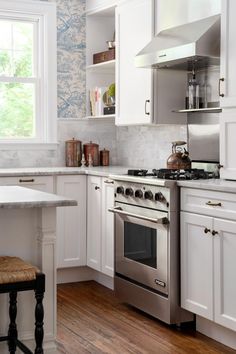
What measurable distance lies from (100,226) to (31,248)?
72.0 inches

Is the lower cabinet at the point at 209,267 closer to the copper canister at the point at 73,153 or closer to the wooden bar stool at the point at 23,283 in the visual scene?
the wooden bar stool at the point at 23,283

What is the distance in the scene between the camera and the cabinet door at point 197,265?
12.3ft

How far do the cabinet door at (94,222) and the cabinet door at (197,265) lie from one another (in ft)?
4.18

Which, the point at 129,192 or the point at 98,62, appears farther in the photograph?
the point at 98,62

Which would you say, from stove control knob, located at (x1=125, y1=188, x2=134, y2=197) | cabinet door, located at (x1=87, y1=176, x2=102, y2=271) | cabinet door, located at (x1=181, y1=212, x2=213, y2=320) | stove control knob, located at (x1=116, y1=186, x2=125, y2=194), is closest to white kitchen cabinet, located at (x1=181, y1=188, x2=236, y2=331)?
cabinet door, located at (x1=181, y1=212, x2=213, y2=320)

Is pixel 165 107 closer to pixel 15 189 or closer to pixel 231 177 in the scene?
pixel 231 177

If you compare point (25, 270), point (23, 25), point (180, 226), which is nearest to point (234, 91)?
point (180, 226)

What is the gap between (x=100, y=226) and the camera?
513 centimetres

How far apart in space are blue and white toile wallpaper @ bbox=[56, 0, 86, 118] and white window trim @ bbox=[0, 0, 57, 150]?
6cm

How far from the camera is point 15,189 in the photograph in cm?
364

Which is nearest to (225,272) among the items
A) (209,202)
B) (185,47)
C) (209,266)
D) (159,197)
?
(209,266)

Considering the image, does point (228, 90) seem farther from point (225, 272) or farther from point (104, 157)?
point (104, 157)

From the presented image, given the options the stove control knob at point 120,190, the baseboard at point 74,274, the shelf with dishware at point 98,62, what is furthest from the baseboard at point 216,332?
the shelf with dishware at point 98,62

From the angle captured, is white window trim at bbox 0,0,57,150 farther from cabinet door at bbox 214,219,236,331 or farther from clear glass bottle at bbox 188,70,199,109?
cabinet door at bbox 214,219,236,331
